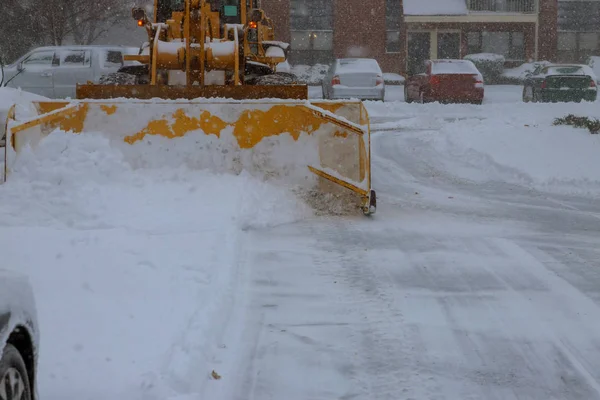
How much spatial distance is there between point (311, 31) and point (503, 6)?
881 centimetres

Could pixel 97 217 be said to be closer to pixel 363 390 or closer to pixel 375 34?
pixel 363 390

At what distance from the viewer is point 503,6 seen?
42.5 meters

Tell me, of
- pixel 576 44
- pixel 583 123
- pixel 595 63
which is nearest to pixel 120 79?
pixel 583 123

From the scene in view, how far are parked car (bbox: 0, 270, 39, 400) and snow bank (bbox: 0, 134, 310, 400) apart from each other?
601 mm

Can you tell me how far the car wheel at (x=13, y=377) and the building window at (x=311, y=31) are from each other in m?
39.1

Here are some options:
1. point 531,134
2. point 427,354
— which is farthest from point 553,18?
point 427,354

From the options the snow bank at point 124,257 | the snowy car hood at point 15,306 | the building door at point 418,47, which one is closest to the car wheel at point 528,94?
the building door at point 418,47

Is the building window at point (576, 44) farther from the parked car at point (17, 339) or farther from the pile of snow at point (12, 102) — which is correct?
the parked car at point (17, 339)

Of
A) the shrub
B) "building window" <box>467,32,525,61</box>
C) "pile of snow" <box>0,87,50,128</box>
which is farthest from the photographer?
"building window" <box>467,32,525,61</box>

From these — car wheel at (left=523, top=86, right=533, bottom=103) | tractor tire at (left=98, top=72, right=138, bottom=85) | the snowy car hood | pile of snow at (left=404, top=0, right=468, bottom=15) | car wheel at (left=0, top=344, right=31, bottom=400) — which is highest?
pile of snow at (left=404, top=0, right=468, bottom=15)

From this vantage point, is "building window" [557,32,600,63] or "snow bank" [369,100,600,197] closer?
"snow bank" [369,100,600,197]

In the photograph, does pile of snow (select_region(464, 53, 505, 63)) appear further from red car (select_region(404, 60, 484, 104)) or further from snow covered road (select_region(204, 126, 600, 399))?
snow covered road (select_region(204, 126, 600, 399))

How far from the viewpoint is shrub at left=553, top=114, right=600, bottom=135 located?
15.2m

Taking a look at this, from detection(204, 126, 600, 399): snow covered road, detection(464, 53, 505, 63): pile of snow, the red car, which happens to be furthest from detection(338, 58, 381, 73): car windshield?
detection(204, 126, 600, 399): snow covered road
